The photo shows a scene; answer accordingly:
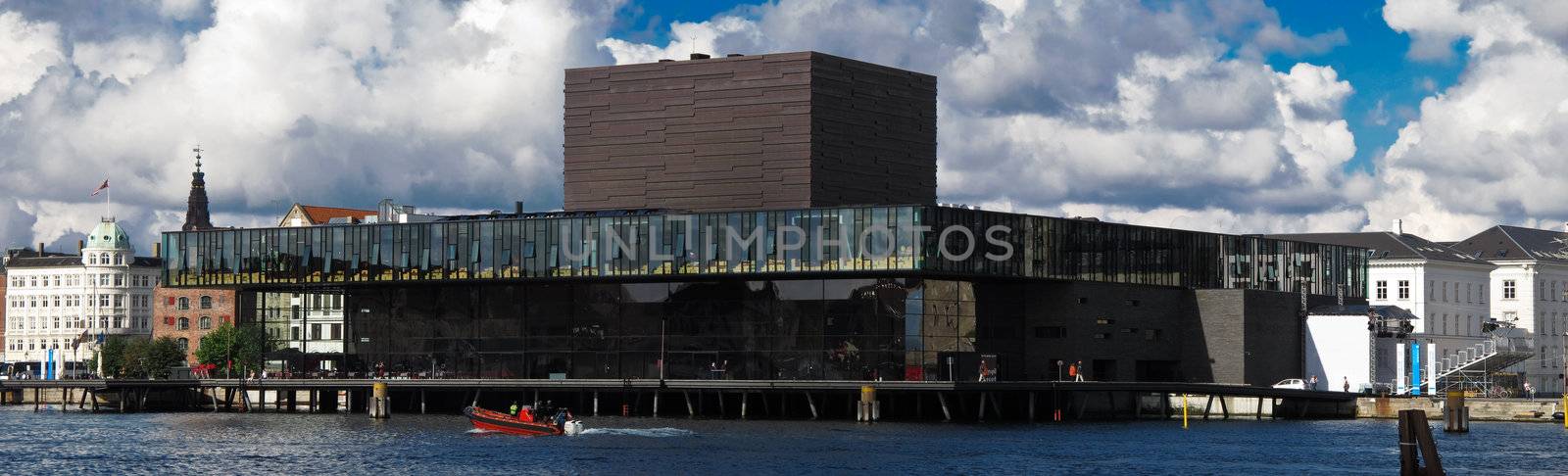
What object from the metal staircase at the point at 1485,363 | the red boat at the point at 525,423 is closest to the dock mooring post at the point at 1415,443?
the red boat at the point at 525,423

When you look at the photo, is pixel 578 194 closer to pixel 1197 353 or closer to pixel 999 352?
pixel 999 352

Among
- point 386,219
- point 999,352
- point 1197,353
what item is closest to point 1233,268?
point 1197,353

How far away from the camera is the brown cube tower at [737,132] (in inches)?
5576

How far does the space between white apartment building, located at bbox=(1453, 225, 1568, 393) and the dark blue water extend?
71.6 metres

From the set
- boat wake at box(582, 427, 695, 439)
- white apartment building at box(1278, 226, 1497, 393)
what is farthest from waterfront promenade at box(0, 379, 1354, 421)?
white apartment building at box(1278, 226, 1497, 393)

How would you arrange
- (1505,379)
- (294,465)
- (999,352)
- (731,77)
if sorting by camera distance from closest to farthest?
(294,465) < (999,352) < (731,77) < (1505,379)

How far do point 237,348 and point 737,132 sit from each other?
161 ft

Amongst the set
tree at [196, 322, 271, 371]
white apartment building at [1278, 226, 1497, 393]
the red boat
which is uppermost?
white apartment building at [1278, 226, 1497, 393]

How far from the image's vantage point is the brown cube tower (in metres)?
142

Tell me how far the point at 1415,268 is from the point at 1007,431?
8240cm

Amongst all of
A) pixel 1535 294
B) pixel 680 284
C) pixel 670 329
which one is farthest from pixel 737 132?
pixel 1535 294

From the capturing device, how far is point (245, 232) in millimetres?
145375

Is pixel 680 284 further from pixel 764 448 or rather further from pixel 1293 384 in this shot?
pixel 1293 384

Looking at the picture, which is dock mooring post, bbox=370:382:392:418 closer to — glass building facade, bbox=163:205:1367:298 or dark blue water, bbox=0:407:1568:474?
dark blue water, bbox=0:407:1568:474
